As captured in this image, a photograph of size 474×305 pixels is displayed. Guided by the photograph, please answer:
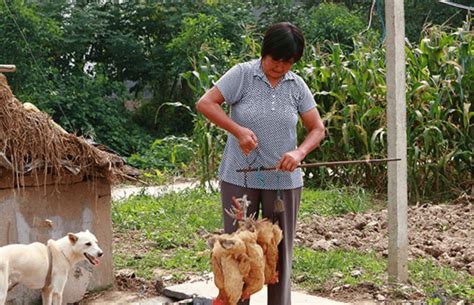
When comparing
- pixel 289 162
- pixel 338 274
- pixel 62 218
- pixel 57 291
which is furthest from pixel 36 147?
pixel 338 274

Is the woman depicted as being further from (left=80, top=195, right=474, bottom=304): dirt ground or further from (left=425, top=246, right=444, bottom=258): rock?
(left=425, top=246, right=444, bottom=258): rock

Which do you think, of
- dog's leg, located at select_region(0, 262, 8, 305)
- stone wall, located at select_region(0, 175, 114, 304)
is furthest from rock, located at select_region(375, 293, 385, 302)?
dog's leg, located at select_region(0, 262, 8, 305)

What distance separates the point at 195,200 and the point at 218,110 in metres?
5.46

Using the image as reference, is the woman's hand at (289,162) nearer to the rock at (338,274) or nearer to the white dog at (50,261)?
the white dog at (50,261)

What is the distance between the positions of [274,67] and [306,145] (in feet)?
1.34

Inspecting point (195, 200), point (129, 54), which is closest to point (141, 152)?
point (129, 54)

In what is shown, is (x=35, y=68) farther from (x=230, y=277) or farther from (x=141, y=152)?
(x=230, y=277)

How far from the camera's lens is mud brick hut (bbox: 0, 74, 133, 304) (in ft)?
17.4

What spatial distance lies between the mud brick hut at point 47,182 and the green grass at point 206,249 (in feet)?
2.77

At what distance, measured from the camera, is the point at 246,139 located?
4.07 meters

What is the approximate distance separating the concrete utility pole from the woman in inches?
55.2

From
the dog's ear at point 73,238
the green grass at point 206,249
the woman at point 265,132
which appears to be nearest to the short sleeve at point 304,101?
the woman at point 265,132

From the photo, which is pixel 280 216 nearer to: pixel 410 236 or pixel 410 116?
pixel 410 236

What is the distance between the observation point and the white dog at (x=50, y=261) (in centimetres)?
479
